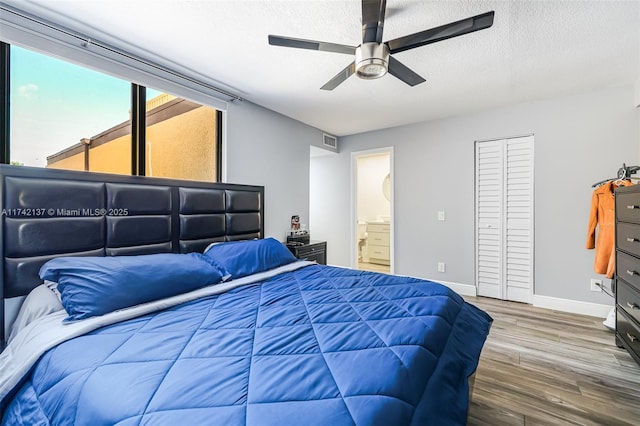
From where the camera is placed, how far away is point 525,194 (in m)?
3.56

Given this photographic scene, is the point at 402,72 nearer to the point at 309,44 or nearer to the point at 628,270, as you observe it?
the point at 309,44

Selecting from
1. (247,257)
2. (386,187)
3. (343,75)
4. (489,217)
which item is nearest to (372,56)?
(343,75)

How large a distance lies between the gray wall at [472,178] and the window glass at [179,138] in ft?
8.65

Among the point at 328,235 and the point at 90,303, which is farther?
the point at 328,235

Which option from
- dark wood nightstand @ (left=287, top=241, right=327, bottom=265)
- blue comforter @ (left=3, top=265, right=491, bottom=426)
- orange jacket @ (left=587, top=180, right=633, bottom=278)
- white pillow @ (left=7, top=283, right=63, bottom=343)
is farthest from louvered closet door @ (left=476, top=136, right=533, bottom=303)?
white pillow @ (left=7, top=283, right=63, bottom=343)

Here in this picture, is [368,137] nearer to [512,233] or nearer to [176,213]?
[512,233]

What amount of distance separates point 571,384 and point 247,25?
11.3 ft

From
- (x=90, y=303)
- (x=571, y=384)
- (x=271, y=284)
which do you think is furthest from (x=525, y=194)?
(x=90, y=303)

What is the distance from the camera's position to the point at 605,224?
274 cm

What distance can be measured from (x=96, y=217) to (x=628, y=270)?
13.5ft

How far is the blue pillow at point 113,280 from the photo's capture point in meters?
1.46

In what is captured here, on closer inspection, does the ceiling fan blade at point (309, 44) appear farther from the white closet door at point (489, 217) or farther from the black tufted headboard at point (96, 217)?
the white closet door at point (489, 217)

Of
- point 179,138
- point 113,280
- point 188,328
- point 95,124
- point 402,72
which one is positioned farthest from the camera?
point 179,138

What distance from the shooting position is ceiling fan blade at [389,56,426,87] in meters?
1.90
